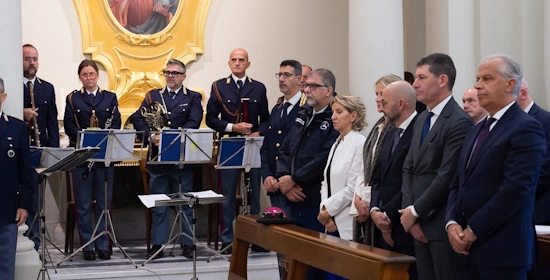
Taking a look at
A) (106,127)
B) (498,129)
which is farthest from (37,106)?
(498,129)

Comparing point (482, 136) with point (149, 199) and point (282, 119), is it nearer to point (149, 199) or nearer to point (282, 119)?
point (282, 119)

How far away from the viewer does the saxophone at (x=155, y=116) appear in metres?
8.22

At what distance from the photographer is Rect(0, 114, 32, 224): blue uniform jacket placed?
602 centimetres

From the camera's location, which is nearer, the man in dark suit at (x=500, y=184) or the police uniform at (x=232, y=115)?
the man in dark suit at (x=500, y=184)

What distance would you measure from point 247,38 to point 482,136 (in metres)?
6.42

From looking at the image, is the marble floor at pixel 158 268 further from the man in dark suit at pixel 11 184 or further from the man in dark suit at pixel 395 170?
the man in dark suit at pixel 395 170

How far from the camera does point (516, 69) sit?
13.6 feet

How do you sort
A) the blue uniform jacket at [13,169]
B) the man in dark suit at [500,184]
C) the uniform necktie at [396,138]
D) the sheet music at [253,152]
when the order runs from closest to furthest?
the man in dark suit at [500,184] → the uniform necktie at [396,138] → the blue uniform jacket at [13,169] → the sheet music at [253,152]

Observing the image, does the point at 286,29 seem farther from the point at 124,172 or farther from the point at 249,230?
the point at 249,230

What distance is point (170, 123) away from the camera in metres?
8.24

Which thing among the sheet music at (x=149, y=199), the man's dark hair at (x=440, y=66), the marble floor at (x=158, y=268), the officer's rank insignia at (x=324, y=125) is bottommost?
the marble floor at (x=158, y=268)

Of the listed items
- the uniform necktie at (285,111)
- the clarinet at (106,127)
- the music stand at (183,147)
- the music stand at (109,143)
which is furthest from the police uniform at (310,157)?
the clarinet at (106,127)

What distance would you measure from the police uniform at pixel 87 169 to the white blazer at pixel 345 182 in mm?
3046

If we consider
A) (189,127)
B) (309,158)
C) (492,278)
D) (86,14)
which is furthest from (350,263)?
(86,14)
